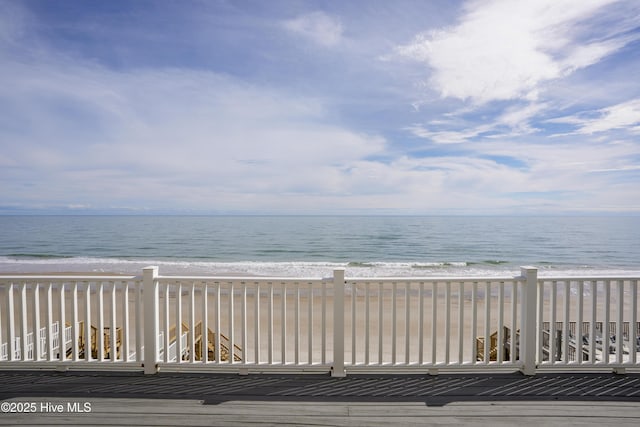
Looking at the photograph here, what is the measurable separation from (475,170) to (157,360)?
101 ft

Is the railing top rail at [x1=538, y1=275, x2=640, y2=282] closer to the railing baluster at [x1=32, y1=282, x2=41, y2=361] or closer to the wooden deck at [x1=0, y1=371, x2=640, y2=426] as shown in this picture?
the wooden deck at [x1=0, y1=371, x2=640, y2=426]

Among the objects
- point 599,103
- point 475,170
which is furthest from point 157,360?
point 475,170

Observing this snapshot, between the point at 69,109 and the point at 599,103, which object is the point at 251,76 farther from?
the point at 599,103

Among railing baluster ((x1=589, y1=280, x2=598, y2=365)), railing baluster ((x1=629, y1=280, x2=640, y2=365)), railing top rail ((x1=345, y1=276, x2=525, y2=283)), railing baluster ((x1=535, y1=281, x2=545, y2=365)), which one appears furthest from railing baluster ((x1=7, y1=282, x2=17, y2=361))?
railing baluster ((x1=629, y1=280, x2=640, y2=365))

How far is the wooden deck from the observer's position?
90.8 inches

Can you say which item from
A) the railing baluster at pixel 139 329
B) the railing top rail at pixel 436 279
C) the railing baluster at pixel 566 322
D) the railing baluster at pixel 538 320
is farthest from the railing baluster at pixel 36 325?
the railing baluster at pixel 566 322

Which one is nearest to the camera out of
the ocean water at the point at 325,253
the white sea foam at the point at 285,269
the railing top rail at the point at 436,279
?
the railing top rail at the point at 436,279

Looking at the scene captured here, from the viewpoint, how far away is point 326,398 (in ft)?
8.49

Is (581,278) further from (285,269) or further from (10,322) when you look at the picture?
(285,269)

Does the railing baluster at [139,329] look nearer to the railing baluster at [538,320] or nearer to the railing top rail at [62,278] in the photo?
the railing top rail at [62,278]

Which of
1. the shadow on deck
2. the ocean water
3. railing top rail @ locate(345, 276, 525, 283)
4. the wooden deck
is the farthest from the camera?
the ocean water

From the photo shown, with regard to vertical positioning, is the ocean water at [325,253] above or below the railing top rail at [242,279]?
below

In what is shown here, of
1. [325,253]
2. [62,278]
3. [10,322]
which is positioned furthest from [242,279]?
[325,253]

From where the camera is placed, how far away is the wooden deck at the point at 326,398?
2307mm
